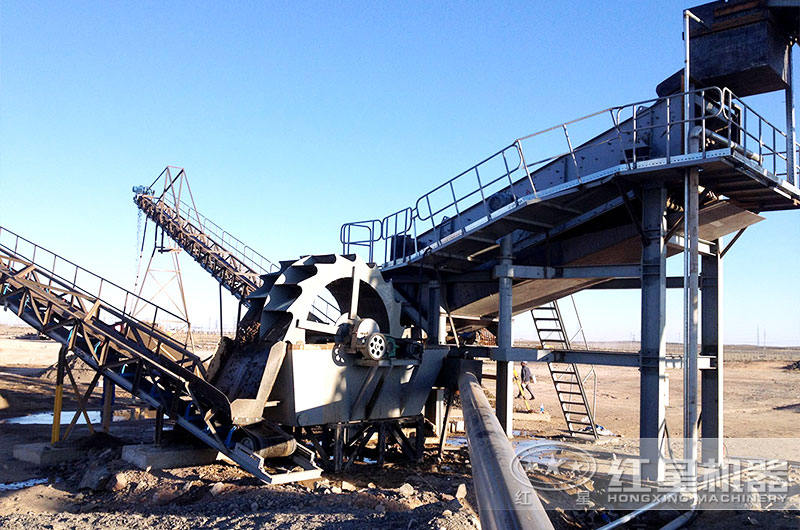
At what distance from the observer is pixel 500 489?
3.09 meters

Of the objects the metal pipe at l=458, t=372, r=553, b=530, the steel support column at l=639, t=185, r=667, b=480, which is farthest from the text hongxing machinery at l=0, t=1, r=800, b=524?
the metal pipe at l=458, t=372, r=553, b=530

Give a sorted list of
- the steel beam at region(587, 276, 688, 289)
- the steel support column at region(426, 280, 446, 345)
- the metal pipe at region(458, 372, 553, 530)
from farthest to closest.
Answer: the steel beam at region(587, 276, 688, 289) → the steel support column at region(426, 280, 446, 345) → the metal pipe at region(458, 372, 553, 530)

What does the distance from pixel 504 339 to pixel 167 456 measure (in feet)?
22.0

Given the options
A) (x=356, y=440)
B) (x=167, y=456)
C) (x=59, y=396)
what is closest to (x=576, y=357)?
(x=356, y=440)

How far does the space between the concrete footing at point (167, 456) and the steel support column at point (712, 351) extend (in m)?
9.67

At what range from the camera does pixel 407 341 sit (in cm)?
1287

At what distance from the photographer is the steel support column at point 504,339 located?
12.3 metres

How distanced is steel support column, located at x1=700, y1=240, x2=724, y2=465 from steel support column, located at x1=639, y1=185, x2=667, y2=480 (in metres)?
2.50

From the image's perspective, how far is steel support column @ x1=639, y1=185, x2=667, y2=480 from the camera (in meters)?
10.1

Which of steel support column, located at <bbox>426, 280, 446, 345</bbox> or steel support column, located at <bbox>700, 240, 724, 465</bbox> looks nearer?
steel support column, located at <bbox>700, 240, 724, 465</bbox>

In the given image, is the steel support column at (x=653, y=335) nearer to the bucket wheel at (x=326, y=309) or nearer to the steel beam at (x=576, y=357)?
the steel beam at (x=576, y=357)

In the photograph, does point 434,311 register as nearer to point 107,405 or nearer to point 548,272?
point 548,272

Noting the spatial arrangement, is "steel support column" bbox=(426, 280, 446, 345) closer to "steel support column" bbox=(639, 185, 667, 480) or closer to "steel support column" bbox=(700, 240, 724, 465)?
"steel support column" bbox=(639, 185, 667, 480)

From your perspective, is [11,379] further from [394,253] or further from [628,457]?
[628,457]
